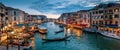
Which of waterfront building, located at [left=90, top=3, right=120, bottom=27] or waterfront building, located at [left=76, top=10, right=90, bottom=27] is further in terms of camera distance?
waterfront building, located at [left=76, top=10, right=90, bottom=27]

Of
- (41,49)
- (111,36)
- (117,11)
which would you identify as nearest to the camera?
(41,49)

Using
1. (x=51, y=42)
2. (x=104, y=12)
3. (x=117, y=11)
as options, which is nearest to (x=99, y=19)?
(x=104, y=12)

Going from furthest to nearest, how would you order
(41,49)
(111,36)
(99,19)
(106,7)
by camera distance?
1. (99,19)
2. (106,7)
3. (111,36)
4. (41,49)

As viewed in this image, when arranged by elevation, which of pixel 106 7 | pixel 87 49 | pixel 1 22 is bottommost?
pixel 87 49

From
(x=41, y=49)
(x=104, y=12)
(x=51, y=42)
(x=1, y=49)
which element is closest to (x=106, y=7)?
(x=104, y=12)

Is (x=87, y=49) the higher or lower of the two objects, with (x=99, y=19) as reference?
lower

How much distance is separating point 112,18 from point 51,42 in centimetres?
2668

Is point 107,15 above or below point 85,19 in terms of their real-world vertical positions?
above

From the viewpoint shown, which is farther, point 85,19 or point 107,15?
point 85,19

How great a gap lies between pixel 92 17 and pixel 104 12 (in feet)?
44.9

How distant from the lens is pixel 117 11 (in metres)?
58.2

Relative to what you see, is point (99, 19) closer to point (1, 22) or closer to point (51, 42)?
point (51, 42)

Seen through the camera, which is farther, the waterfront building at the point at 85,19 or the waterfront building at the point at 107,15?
the waterfront building at the point at 85,19

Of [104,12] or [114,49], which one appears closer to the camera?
[114,49]
